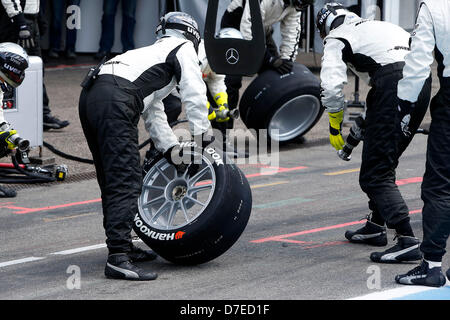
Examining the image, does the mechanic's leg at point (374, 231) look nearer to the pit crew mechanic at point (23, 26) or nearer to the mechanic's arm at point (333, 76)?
the mechanic's arm at point (333, 76)

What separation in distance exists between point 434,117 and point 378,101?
3.25ft

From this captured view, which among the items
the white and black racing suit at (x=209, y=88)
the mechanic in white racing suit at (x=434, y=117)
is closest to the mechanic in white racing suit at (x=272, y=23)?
the white and black racing suit at (x=209, y=88)

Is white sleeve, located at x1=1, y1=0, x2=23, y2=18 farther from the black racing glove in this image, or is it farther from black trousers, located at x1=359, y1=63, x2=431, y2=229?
black trousers, located at x1=359, y1=63, x2=431, y2=229

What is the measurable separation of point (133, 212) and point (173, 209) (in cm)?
56

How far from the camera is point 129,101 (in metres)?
6.45

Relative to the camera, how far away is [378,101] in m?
6.98

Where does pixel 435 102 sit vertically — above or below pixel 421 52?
below

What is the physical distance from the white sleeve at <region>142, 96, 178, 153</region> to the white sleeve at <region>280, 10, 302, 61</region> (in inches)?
194

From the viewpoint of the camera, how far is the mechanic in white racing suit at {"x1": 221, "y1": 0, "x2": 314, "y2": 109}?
1135 centimetres

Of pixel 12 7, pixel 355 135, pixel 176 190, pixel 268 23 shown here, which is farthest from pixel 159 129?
pixel 12 7

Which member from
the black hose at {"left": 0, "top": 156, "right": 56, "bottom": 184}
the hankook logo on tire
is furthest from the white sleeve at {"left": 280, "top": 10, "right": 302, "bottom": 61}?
the hankook logo on tire

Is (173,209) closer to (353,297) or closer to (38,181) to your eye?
(353,297)

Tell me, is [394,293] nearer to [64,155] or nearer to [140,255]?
[140,255]

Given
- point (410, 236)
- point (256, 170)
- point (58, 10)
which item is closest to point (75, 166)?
point (256, 170)
